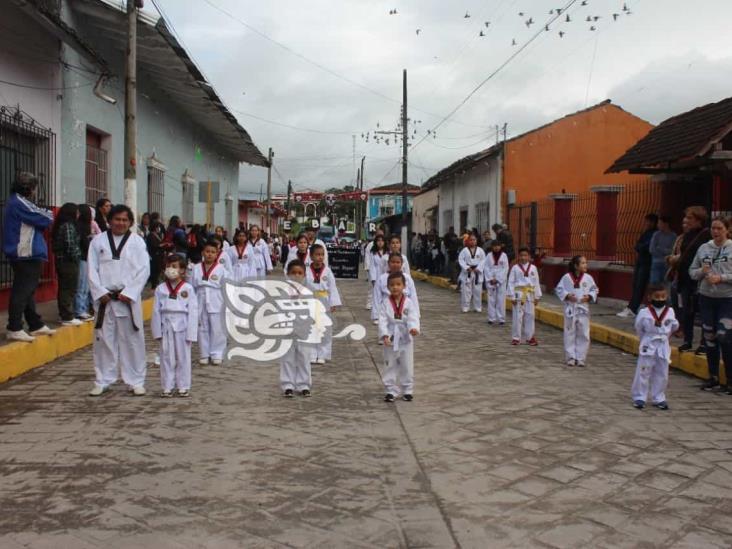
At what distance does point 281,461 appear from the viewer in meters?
5.41

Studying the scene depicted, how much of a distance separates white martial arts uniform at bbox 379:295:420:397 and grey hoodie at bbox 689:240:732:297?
9.72 feet

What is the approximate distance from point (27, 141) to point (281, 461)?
9.00 meters

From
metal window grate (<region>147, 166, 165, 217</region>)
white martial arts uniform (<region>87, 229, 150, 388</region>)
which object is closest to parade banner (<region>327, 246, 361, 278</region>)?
metal window grate (<region>147, 166, 165, 217</region>)

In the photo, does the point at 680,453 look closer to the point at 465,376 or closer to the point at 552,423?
the point at 552,423

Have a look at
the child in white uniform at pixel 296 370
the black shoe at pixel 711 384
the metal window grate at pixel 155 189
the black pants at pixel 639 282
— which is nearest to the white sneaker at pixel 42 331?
the child in white uniform at pixel 296 370

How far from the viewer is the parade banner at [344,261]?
26094 millimetres

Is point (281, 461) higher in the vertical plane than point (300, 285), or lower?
lower

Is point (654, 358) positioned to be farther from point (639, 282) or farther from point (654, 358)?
point (639, 282)

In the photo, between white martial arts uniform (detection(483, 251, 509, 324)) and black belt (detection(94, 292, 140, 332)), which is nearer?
black belt (detection(94, 292, 140, 332))

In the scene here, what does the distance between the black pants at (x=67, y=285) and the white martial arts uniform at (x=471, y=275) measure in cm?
803

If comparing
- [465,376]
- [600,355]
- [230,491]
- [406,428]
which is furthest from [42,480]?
[600,355]

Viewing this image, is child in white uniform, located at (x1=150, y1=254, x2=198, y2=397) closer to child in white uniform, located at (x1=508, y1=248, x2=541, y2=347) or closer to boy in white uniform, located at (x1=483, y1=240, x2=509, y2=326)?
child in white uniform, located at (x1=508, y1=248, x2=541, y2=347)

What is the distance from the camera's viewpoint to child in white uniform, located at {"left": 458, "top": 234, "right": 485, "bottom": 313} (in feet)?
51.8

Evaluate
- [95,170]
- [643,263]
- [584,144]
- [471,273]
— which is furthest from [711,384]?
[584,144]
